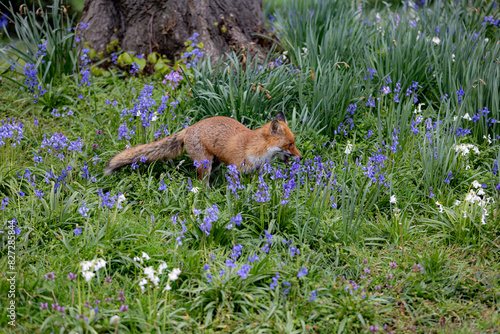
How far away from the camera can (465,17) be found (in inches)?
268

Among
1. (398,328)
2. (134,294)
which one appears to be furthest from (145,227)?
(398,328)

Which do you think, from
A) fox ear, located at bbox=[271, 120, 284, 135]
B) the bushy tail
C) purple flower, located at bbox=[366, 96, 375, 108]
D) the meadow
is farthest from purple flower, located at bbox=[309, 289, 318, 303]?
purple flower, located at bbox=[366, 96, 375, 108]

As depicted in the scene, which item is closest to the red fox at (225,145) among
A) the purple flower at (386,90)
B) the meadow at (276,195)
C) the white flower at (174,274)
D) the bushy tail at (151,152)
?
the bushy tail at (151,152)

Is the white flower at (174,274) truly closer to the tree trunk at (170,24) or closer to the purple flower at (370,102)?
the purple flower at (370,102)

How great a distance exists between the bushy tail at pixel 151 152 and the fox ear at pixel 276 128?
100 centimetres

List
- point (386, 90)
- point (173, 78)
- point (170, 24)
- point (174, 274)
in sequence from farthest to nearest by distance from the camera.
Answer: point (170, 24) < point (173, 78) < point (386, 90) < point (174, 274)

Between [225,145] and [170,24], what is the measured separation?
2.49 meters

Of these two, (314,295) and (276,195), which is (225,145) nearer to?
(276,195)

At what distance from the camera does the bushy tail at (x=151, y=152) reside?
448 cm

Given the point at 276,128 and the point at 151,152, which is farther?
the point at 151,152

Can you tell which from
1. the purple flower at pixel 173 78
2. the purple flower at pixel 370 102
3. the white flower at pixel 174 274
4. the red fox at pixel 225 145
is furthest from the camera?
the purple flower at pixel 173 78

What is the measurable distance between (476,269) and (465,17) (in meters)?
4.56

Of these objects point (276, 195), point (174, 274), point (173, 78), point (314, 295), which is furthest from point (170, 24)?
point (314, 295)

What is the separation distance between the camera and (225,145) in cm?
475
